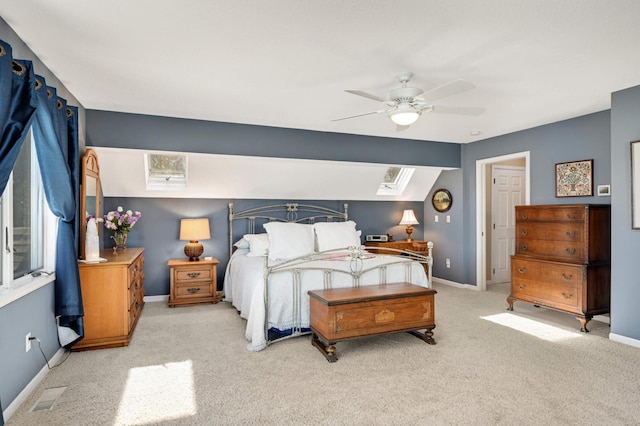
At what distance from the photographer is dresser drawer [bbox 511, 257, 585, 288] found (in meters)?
4.03

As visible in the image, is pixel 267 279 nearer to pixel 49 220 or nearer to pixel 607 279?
pixel 49 220

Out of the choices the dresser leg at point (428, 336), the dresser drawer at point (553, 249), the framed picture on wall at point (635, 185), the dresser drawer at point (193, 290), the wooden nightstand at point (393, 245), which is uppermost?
the framed picture on wall at point (635, 185)

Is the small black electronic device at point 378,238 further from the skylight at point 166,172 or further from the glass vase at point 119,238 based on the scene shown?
the glass vase at point 119,238

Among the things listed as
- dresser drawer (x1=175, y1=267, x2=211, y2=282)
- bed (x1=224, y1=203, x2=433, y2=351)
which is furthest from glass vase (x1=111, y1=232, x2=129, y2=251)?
bed (x1=224, y1=203, x2=433, y2=351)

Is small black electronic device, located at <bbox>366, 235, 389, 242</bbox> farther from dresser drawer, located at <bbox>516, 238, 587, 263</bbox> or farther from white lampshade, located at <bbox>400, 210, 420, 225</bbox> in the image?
dresser drawer, located at <bbox>516, 238, 587, 263</bbox>

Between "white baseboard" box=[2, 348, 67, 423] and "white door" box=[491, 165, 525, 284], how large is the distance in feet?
20.0

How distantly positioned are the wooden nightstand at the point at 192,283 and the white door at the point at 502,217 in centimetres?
459

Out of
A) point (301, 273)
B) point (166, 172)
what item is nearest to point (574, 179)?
point (301, 273)

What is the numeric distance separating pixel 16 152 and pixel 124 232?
270 centimetres

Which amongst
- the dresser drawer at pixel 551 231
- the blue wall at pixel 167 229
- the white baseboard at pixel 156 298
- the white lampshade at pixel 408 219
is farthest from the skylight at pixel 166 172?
the dresser drawer at pixel 551 231

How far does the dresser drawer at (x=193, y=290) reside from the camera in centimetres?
499

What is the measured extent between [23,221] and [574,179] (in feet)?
18.1

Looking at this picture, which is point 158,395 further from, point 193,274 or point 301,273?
point 193,274

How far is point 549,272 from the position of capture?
4.31 m
